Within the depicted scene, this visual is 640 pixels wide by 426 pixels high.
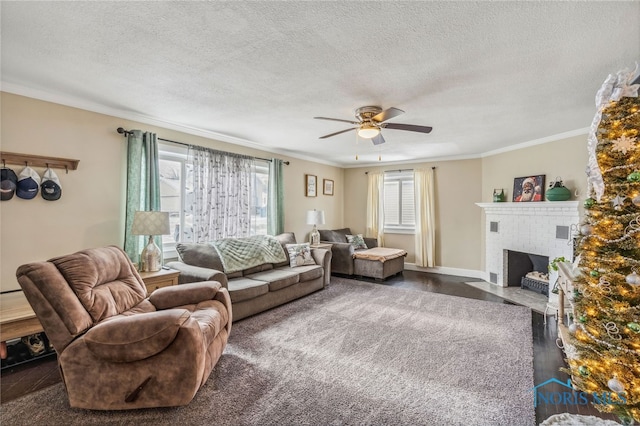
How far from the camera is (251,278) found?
12.8 ft

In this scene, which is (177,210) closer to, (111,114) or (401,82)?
(111,114)

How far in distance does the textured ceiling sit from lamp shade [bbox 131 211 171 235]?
46.3 inches

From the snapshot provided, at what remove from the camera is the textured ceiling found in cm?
166

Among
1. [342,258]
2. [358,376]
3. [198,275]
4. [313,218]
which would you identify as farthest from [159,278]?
[342,258]

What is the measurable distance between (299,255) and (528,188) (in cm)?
380

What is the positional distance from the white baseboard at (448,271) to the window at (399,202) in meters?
0.83

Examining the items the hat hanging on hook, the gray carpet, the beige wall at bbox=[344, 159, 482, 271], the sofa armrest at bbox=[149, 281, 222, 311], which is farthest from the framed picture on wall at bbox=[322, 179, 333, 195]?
the hat hanging on hook

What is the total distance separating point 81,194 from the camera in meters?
3.02

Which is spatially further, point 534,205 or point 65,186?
point 534,205

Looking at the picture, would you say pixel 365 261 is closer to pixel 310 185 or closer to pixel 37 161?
pixel 310 185

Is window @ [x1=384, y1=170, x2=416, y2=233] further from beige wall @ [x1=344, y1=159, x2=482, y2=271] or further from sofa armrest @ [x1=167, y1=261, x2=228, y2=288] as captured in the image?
sofa armrest @ [x1=167, y1=261, x2=228, y2=288]

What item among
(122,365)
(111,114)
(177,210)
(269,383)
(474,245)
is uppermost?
(111,114)

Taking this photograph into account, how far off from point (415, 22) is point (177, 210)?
11.6 feet

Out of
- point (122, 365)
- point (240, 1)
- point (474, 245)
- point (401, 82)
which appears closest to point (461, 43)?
point (401, 82)
